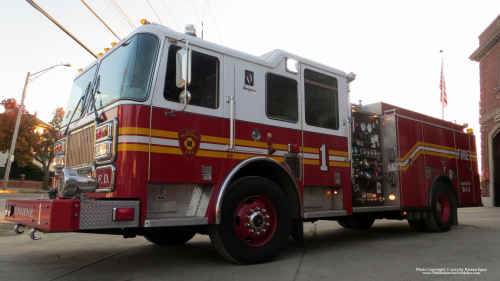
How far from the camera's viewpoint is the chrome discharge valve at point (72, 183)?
13.0ft

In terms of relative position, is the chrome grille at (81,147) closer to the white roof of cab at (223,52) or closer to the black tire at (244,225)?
the white roof of cab at (223,52)

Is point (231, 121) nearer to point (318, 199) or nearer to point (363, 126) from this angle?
point (318, 199)

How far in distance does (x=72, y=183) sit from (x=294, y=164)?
2874 mm

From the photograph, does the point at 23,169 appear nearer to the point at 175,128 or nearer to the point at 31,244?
the point at 31,244

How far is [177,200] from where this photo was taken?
4.51m

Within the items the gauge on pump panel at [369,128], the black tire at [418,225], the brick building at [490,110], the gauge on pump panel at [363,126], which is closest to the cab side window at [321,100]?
the gauge on pump panel at [363,126]

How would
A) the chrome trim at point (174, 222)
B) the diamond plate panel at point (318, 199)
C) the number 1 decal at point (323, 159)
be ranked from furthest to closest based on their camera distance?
the number 1 decal at point (323, 159), the diamond plate panel at point (318, 199), the chrome trim at point (174, 222)

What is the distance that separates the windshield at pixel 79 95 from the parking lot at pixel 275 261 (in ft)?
6.43

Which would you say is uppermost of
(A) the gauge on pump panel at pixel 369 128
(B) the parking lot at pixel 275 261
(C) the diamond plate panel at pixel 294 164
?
(A) the gauge on pump panel at pixel 369 128

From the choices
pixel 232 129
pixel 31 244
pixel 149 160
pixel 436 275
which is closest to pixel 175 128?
pixel 149 160

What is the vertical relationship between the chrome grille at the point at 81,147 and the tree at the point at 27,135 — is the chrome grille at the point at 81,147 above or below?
below

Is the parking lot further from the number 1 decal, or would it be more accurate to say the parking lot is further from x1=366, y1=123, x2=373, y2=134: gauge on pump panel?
x1=366, y1=123, x2=373, y2=134: gauge on pump panel

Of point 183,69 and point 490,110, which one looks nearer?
point 183,69

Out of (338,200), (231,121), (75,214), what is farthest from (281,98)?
(75,214)
